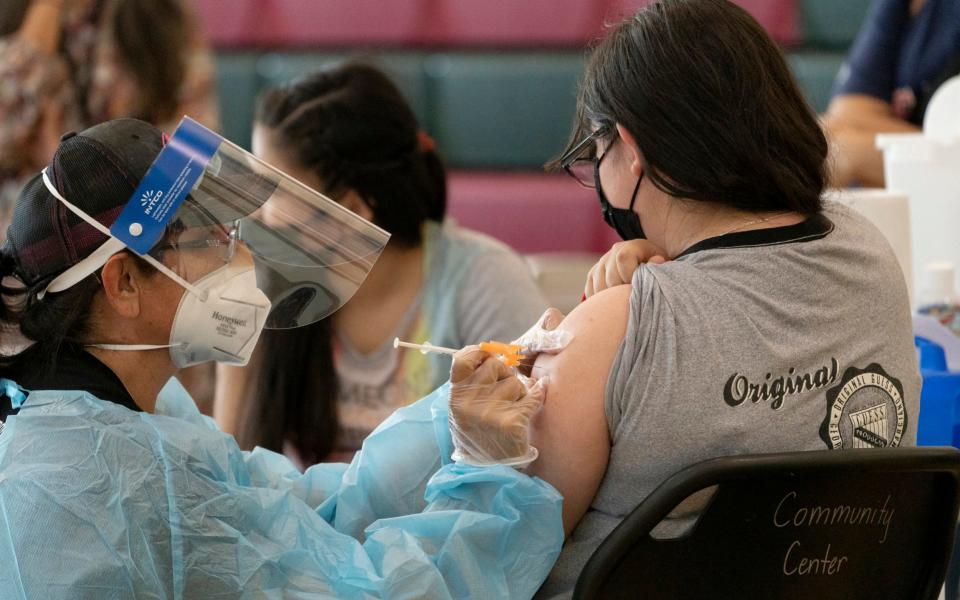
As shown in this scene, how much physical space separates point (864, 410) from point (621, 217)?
0.34 meters

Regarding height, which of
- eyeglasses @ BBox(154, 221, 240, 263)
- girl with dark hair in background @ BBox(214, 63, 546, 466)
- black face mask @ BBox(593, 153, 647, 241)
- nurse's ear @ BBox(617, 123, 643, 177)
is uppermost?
nurse's ear @ BBox(617, 123, 643, 177)

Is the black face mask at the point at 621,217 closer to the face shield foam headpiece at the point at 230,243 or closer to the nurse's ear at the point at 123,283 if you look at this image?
the face shield foam headpiece at the point at 230,243

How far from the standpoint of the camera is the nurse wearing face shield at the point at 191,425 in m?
1.09

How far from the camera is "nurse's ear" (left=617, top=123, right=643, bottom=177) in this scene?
3.83 ft

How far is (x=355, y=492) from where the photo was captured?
131 cm

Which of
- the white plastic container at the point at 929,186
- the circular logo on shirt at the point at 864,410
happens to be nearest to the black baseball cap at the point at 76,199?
the circular logo on shirt at the point at 864,410

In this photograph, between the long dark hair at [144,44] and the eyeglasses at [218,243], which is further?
the long dark hair at [144,44]

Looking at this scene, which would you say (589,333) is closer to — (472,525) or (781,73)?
(472,525)

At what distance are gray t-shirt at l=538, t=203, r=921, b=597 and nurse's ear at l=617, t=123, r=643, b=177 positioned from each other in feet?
A: 0.35

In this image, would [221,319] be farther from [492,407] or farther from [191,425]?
[492,407]

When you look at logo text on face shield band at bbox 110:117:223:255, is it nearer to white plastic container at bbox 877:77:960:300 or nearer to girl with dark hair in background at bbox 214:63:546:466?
girl with dark hair in background at bbox 214:63:546:466

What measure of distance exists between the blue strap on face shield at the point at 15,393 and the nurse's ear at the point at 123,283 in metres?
0.13

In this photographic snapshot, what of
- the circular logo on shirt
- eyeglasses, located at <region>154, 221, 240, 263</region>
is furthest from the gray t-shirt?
eyeglasses, located at <region>154, 221, 240, 263</region>

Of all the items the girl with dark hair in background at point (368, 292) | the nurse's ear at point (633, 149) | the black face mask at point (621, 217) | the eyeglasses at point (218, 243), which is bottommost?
the girl with dark hair in background at point (368, 292)
